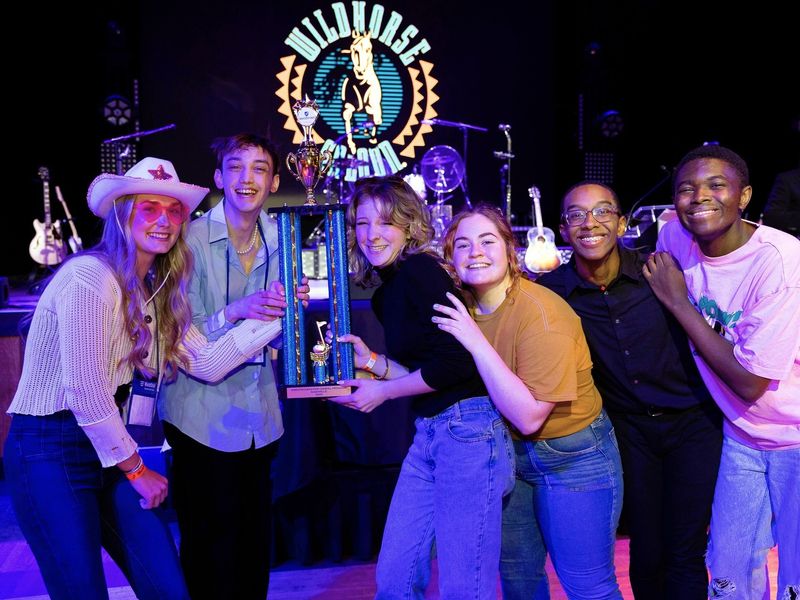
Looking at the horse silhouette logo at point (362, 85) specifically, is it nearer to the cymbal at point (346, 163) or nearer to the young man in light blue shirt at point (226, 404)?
Result: the cymbal at point (346, 163)

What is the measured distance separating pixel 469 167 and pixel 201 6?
12.5 ft

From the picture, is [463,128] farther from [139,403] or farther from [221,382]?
[139,403]

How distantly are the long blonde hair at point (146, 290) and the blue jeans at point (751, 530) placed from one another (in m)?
1.78

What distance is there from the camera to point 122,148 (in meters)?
8.34

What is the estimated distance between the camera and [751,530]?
7.14ft

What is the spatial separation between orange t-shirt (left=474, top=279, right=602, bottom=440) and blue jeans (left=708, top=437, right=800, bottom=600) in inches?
19.3

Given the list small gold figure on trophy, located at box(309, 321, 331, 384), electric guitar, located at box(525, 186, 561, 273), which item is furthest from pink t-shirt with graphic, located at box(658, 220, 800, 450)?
electric guitar, located at box(525, 186, 561, 273)

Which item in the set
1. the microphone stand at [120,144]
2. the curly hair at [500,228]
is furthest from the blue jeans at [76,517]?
the microphone stand at [120,144]

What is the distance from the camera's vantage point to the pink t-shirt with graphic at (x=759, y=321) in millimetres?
2035

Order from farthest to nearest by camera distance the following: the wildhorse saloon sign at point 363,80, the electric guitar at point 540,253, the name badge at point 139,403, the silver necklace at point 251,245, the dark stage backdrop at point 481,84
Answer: the wildhorse saloon sign at point 363,80, the dark stage backdrop at point 481,84, the electric guitar at point 540,253, the silver necklace at point 251,245, the name badge at point 139,403

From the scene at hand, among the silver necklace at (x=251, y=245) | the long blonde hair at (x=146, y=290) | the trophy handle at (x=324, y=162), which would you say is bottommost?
the long blonde hair at (x=146, y=290)

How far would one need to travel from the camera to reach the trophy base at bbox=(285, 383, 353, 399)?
2193 mm

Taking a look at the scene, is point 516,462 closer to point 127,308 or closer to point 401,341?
point 401,341

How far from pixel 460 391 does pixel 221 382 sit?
86cm
